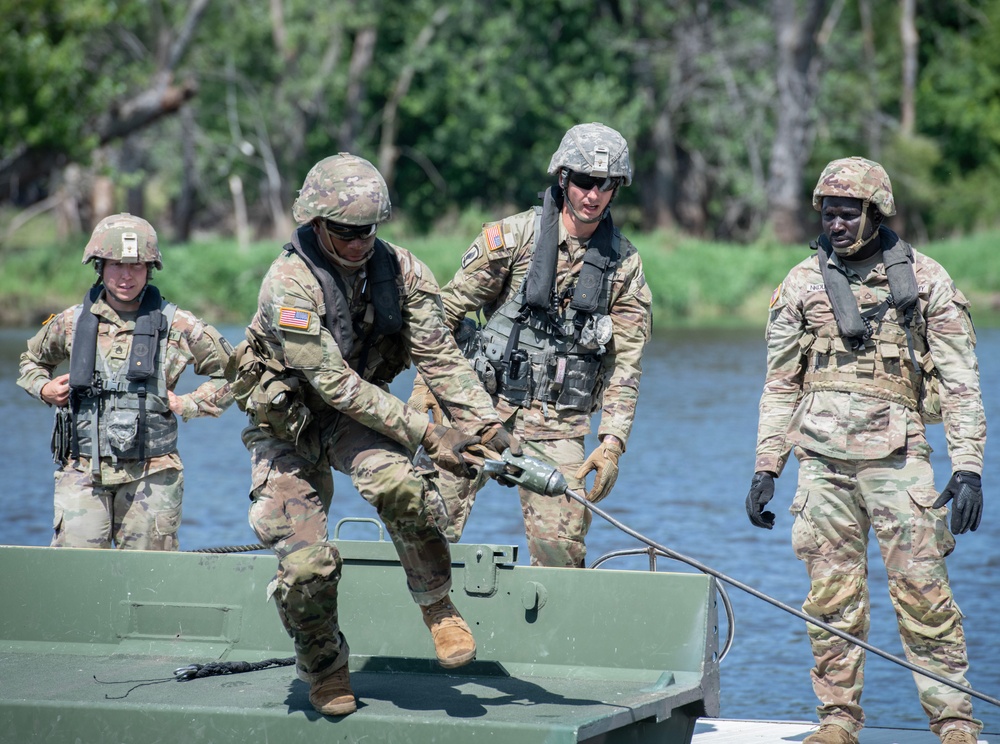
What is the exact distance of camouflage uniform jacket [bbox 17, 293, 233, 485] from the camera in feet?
24.5

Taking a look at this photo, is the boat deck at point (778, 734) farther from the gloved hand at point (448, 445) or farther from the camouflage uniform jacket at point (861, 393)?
the gloved hand at point (448, 445)

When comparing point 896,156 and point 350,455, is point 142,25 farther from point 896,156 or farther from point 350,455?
point 350,455

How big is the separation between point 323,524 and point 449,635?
0.60m

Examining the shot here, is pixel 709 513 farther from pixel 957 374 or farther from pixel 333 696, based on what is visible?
pixel 333 696

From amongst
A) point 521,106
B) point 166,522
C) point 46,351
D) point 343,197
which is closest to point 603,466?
point 343,197

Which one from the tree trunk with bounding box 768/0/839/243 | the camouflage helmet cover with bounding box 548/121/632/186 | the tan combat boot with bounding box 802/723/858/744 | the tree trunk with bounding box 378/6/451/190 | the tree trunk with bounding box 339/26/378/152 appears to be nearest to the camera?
the tan combat boot with bounding box 802/723/858/744

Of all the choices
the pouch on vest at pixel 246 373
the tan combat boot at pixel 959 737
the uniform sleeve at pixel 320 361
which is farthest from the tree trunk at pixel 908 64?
the uniform sleeve at pixel 320 361

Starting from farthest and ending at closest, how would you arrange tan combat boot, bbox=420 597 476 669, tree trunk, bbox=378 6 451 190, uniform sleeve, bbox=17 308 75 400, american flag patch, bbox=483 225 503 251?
tree trunk, bbox=378 6 451 190, uniform sleeve, bbox=17 308 75 400, american flag patch, bbox=483 225 503 251, tan combat boot, bbox=420 597 476 669

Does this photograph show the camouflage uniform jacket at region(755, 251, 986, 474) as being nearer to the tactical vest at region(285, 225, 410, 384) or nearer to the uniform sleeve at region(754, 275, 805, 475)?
the uniform sleeve at region(754, 275, 805, 475)

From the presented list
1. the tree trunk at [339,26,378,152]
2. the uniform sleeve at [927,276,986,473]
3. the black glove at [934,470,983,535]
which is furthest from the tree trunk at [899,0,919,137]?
the black glove at [934,470,983,535]

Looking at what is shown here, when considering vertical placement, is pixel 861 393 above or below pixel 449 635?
above

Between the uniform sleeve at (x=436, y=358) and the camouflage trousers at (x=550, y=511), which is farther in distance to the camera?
the camouflage trousers at (x=550, y=511)

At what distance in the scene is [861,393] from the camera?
21.0 ft

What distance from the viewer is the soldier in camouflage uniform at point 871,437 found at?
6250 mm
